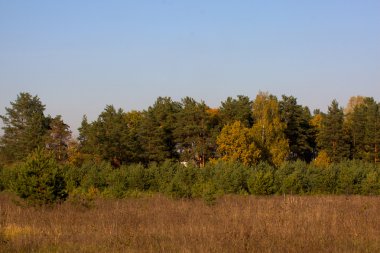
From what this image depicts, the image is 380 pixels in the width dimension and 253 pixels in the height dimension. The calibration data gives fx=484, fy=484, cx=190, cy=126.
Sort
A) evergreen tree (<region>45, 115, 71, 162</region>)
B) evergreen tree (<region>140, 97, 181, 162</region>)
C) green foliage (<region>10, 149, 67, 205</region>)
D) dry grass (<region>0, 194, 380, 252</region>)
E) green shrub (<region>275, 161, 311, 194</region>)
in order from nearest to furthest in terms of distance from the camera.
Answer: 1. dry grass (<region>0, 194, 380, 252</region>)
2. green foliage (<region>10, 149, 67, 205</region>)
3. green shrub (<region>275, 161, 311, 194</region>)
4. evergreen tree (<region>45, 115, 71, 162</region>)
5. evergreen tree (<region>140, 97, 181, 162</region>)

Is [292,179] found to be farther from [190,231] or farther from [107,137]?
[107,137]

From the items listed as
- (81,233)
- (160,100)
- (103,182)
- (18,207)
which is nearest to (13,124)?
(160,100)

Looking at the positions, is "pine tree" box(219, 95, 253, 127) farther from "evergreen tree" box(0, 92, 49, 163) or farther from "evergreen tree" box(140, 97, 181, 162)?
"evergreen tree" box(0, 92, 49, 163)

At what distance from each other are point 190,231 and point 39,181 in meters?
8.17

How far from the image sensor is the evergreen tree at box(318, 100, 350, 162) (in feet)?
187

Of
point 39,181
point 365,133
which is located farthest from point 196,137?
point 39,181

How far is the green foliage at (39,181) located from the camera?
17.7 m

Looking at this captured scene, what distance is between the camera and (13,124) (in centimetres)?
5778

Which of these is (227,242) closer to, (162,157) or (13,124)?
(162,157)

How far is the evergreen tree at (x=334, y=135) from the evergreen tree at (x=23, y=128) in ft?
106

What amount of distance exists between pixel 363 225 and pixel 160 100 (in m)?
52.6

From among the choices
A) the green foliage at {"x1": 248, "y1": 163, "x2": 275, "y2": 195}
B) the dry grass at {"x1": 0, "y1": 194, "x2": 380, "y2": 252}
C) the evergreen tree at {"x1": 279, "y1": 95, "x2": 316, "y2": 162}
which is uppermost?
the evergreen tree at {"x1": 279, "y1": 95, "x2": 316, "y2": 162}

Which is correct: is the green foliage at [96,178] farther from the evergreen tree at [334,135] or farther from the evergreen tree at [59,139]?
the evergreen tree at [334,135]

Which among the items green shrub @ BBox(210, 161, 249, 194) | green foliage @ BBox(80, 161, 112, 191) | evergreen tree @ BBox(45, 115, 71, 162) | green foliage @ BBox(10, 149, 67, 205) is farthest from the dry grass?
evergreen tree @ BBox(45, 115, 71, 162)
